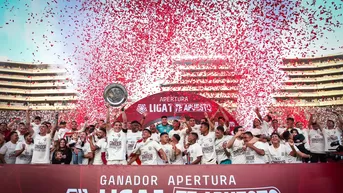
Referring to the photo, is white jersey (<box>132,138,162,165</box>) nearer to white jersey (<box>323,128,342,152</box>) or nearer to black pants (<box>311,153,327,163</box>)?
black pants (<box>311,153,327,163</box>)

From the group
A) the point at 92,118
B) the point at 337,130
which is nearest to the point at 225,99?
the point at 92,118

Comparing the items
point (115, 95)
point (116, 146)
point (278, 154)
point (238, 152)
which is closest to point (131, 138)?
point (116, 146)

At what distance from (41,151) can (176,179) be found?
3.72 metres

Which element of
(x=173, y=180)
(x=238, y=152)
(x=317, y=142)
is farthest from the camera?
(x=317, y=142)

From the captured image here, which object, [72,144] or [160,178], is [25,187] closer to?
[160,178]

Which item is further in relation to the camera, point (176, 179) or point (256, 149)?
point (256, 149)

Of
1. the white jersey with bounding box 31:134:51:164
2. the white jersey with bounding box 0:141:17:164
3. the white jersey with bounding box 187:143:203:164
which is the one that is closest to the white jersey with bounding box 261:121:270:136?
the white jersey with bounding box 187:143:203:164

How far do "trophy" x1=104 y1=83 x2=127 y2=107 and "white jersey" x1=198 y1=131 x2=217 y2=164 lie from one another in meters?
3.69

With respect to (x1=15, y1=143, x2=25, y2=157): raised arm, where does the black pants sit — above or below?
below

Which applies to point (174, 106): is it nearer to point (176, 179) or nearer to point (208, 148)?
point (208, 148)

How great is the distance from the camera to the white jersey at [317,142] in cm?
864

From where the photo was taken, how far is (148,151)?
23.1 ft

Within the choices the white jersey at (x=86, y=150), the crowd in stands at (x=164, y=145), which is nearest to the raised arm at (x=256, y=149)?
the crowd in stands at (x=164, y=145)

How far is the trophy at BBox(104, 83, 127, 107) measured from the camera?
10.3 meters
